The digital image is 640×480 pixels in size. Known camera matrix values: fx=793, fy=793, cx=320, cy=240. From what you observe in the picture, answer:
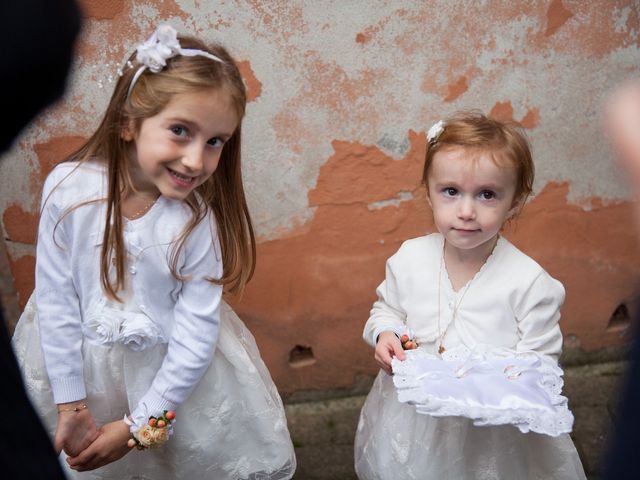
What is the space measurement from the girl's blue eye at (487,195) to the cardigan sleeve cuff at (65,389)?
1127 mm

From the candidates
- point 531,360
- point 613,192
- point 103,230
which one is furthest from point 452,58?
point 103,230

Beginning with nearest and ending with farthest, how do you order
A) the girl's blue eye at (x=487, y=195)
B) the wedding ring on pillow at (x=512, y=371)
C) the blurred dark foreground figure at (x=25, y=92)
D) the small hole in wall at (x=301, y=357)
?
the blurred dark foreground figure at (x=25, y=92) < the wedding ring on pillow at (x=512, y=371) < the girl's blue eye at (x=487, y=195) < the small hole in wall at (x=301, y=357)

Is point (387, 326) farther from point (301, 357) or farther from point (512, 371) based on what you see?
point (301, 357)

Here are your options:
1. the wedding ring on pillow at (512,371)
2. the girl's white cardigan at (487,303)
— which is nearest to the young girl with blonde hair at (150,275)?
the girl's white cardigan at (487,303)

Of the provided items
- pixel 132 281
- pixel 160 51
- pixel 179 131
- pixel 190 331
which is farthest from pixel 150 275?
pixel 160 51

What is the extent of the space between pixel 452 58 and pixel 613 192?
81 cm

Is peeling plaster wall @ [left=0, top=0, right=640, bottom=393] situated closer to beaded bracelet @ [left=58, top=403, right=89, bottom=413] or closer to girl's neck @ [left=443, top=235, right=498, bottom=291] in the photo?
girl's neck @ [left=443, top=235, right=498, bottom=291]

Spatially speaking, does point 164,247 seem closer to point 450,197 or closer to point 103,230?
point 103,230

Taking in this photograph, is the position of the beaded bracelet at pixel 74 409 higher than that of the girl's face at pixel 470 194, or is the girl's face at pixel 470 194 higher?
the girl's face at pixel 470 194

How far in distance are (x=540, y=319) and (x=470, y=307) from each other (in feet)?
0.59

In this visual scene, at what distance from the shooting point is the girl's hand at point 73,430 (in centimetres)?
198

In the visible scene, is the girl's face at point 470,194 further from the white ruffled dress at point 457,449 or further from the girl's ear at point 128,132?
the girl's ear at point 128,132

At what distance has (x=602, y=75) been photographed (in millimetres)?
2732

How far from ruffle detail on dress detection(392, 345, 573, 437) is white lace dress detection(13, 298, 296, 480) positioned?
0.45 m
